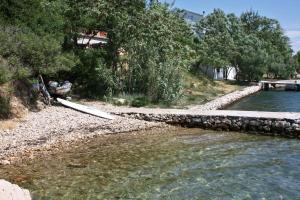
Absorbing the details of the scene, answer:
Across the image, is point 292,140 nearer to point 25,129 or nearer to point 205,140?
point 205,140

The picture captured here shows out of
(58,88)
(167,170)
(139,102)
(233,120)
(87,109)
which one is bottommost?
(167,170)

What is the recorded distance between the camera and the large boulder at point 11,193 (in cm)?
1074

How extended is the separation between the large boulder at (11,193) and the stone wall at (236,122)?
13.6 meters

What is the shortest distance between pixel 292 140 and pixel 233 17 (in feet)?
169

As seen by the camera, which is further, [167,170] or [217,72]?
[217,72]

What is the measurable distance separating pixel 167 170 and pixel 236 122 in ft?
30.7

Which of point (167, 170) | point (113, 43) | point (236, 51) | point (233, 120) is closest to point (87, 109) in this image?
point (113, 43)

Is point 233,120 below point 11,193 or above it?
above

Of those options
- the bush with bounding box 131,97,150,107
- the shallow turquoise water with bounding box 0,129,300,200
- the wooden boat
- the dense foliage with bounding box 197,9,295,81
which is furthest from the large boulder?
the dense foliage with bounding box 197,9,295,81

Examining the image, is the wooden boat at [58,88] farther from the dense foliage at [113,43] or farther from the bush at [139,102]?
the bush at [139,102]

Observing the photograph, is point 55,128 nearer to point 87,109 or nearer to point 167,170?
point 87,109

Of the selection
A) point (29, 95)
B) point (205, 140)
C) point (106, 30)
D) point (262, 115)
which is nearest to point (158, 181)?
point (205, 140)

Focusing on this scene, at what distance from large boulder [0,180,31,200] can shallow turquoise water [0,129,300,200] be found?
0.87 meters

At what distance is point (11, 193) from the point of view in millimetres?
11039
